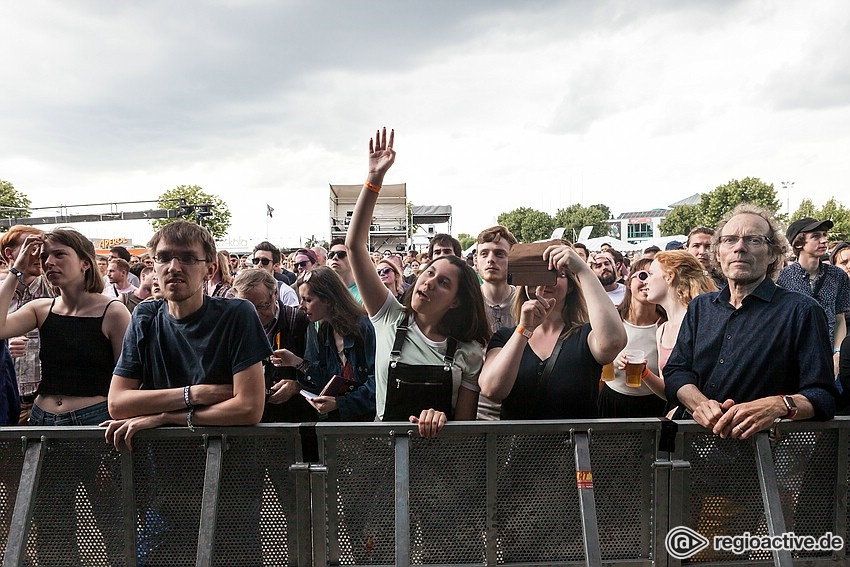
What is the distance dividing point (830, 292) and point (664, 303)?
279cm

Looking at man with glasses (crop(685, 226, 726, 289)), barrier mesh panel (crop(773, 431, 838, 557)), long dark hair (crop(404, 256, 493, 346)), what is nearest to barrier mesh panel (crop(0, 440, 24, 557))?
long dark hair (crop(404, 256, 493, 346))

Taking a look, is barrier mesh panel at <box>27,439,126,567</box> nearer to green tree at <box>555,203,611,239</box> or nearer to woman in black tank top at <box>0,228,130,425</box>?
woman in black tank top at <box>0,228,130,425</box>

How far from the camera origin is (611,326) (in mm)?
2561

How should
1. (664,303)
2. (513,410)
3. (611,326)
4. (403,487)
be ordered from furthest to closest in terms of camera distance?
1. (664,303)
2. (513,410)
3. (611,326)
4. (403,487)

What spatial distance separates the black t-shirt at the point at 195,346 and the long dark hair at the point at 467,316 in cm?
87

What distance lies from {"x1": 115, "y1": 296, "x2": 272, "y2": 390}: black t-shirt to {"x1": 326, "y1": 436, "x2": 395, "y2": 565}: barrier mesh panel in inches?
23.7

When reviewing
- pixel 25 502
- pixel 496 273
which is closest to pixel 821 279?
pixel 496 273

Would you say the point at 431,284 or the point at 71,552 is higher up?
the point at 431,284

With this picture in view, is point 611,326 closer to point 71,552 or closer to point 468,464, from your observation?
point 468,464

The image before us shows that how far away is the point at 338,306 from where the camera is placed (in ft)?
12.2

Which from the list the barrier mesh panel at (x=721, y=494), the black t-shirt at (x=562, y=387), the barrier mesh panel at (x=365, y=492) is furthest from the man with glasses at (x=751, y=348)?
the barrier mesh panel at (x=365, y=492)

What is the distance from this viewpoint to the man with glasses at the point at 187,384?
2.47 meters

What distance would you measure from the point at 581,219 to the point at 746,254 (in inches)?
4538

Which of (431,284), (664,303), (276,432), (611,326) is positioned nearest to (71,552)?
(276,432)
